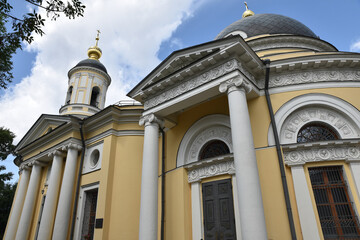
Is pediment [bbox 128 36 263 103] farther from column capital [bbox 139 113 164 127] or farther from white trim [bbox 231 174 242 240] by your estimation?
white trim [bbox 231 174 242 240]

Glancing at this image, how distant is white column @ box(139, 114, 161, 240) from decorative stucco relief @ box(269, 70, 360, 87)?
4.59 metres

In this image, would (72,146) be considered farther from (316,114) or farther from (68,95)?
(316,114)

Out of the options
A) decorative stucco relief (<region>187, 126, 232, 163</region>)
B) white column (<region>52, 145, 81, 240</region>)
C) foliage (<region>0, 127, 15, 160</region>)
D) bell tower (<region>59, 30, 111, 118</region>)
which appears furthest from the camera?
foliage (<region>0, 127, 15, 160</region>)

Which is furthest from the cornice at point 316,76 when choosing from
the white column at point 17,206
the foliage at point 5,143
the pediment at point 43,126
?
the foliage at point 5,143

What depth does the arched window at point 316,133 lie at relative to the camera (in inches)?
310

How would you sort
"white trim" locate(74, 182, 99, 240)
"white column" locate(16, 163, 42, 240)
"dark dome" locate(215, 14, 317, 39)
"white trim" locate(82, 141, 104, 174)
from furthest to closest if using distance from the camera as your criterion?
"white column" locate(16, 163, 42, 240), "dark dome" locate(215, 14, 317, 39), "white trim" locate(82, 141, 104, 174), "white trim" locate(74, 182, 99, 240)

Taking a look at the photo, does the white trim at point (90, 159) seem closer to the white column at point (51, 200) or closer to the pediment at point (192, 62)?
the white column at point (51, 200)

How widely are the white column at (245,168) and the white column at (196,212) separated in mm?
2886

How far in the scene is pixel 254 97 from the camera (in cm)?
846

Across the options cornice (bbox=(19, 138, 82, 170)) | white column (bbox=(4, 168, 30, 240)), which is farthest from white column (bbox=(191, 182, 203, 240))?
white column (bbox=(4, 168, 30, 240))

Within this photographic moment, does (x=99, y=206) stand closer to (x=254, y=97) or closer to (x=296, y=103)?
(x=254, y=97)

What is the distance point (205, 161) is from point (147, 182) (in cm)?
217

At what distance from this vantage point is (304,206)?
22.6 feet

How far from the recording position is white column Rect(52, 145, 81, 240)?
433 inches
